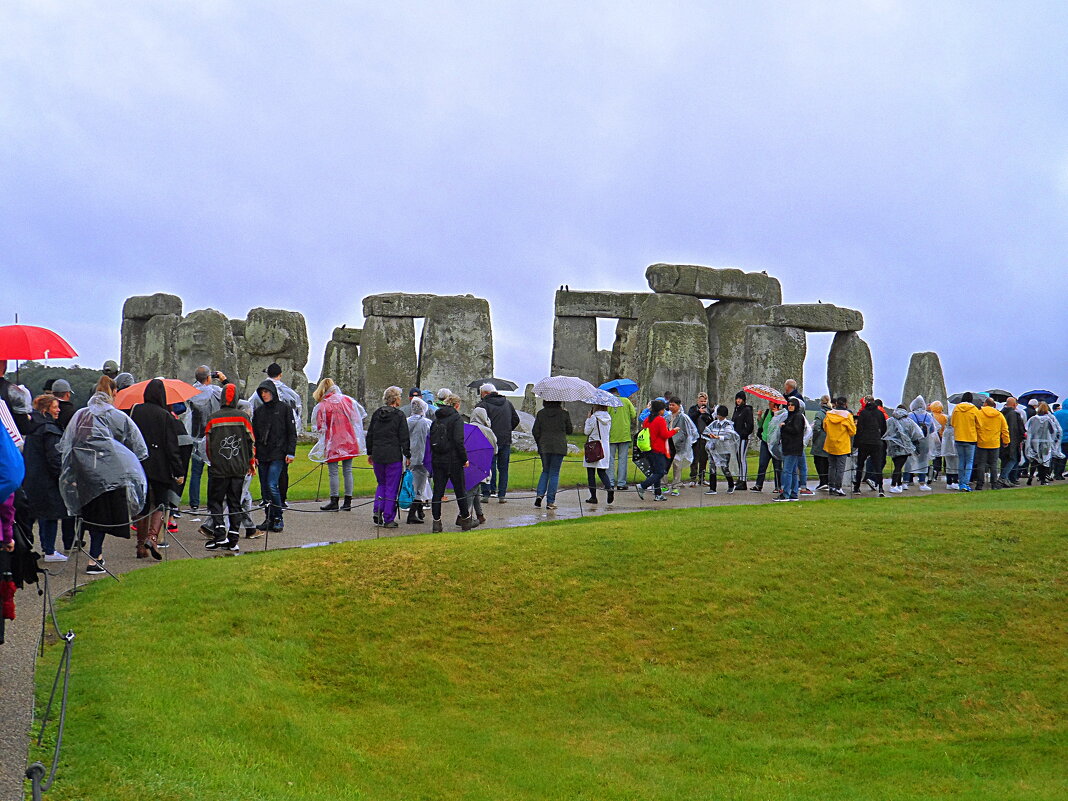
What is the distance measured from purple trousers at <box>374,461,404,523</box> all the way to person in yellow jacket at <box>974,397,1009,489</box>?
1128cm

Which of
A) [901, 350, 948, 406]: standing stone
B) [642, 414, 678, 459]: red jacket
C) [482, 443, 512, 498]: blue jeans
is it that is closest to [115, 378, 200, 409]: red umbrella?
[482, 443, 512, 498]: blue jeans

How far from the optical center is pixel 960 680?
958 centimetres

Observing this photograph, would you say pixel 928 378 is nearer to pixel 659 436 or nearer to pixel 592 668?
pixel 659 436

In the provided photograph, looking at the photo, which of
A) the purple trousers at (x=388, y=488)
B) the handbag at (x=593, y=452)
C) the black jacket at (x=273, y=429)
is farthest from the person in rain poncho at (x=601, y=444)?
the black jacket at (x=273, y=429)

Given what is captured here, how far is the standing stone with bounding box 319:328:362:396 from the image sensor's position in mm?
39500

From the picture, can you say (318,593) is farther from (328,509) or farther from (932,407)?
(932,407)

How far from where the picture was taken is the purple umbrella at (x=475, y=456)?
14.9 m

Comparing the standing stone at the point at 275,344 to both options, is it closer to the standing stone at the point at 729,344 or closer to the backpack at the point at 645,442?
the standing stone at the point at 729,344

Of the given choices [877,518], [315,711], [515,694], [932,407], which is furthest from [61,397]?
[932,407]

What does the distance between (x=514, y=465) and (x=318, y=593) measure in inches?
525

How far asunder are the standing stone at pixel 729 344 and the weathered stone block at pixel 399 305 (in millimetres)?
7984

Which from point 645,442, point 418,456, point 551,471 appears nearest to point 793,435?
point 645,442

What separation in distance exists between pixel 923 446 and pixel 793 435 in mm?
4533

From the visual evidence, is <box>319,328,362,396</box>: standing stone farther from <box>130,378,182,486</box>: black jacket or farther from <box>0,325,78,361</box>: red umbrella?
<box>130,378,182,486</box>: black jacket
